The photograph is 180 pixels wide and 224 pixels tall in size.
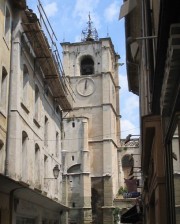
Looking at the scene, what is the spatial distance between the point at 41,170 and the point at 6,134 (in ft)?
19.3

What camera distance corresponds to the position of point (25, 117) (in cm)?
1838

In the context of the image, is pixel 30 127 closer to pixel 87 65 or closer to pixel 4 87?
pixel 4 87

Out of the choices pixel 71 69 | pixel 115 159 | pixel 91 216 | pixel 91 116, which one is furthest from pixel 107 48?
pixel 91 216

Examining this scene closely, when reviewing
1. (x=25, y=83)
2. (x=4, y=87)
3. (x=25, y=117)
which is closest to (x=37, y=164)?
(x=25, y=117)

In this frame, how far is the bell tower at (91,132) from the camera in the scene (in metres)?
58.9

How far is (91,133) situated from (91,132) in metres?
0.15

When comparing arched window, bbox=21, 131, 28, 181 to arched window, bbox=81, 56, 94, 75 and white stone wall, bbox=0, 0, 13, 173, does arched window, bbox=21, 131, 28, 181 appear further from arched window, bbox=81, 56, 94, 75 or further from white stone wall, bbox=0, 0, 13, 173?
arched window, bbox=81, 56, 94, 75

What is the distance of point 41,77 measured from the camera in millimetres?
21859

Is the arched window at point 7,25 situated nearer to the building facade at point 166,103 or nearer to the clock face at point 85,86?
the building facade at point 166,103

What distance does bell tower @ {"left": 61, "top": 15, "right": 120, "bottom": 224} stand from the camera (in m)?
58.9

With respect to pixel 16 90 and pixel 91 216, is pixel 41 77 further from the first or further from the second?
pixel 91 216

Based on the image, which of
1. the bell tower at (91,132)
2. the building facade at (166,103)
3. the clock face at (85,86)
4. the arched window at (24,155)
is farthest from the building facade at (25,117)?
the clock face at (85,86)

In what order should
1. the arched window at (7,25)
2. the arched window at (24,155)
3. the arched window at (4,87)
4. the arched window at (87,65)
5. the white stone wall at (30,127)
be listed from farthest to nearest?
1. the arched window at (87,65)
2. the arched window at (24,155)
3. the arched window at (7,25)
4. the white stone wall at (30,127)
5. the arched window at (4,87)

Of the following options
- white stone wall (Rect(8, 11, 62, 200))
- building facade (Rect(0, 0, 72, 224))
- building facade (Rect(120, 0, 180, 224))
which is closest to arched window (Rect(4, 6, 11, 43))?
building facade (Rect(0, 0, 72, 224))
